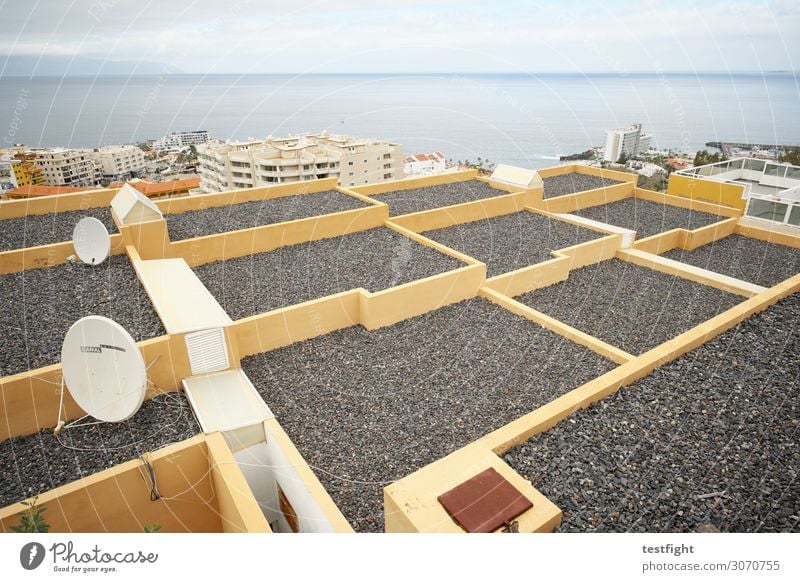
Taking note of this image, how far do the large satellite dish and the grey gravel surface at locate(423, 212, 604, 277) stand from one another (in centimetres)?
752

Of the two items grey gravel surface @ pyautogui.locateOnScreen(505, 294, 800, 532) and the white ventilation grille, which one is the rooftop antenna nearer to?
the white ventilation grille

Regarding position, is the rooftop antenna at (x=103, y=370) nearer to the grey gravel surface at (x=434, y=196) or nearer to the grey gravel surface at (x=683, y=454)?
the grey gravel surface at (x=683, y=454)

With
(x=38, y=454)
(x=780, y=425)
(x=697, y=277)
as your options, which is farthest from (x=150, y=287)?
(x=697, y=277)

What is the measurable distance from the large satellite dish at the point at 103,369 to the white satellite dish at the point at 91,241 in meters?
4.06

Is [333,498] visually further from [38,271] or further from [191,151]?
[191,151]

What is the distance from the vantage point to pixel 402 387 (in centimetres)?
717

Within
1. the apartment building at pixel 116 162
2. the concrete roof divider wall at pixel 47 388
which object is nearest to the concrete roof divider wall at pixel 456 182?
the concrete roof divider wall at pixel 47 388

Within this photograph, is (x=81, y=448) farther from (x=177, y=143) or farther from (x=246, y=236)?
(x=177, y=143)

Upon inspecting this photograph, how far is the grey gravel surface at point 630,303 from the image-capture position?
934cm

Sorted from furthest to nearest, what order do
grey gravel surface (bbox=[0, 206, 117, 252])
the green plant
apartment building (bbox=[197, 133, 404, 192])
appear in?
apartment building (bbox=[197, 133, 404, 192]) → grey gravel surface (bbox=[0, 206, 117, 252]) → the green plant

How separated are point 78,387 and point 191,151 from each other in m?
47.7

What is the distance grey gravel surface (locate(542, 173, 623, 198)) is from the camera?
56.3ft

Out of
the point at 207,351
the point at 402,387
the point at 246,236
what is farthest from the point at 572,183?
the point at 207,351

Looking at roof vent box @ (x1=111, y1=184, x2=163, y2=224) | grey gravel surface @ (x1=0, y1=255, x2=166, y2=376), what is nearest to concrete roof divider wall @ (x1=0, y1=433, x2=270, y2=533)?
grey gravel surface @ (x1=0, y1=255, x2=166, y2=376)
